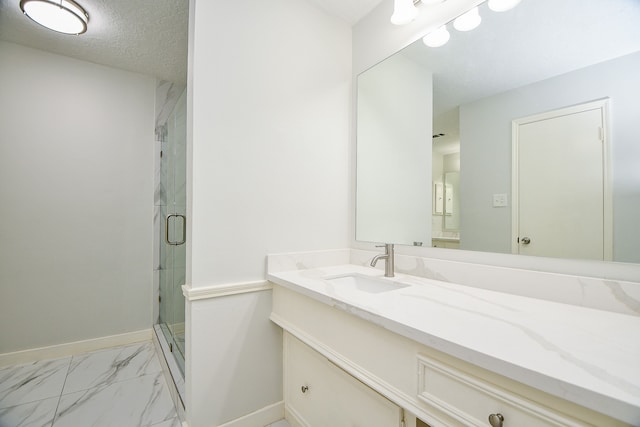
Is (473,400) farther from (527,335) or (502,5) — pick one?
(502,5)

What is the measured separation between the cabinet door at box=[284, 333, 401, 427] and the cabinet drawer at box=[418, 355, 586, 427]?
21 cm

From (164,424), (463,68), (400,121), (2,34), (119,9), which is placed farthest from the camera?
(2,34)

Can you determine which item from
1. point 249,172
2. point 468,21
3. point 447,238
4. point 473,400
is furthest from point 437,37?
point 473,400

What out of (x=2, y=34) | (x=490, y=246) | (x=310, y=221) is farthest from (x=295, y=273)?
(x=2, y=34)

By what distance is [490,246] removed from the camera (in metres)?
1.10

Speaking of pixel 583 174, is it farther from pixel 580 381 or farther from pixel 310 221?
pixel 310 221

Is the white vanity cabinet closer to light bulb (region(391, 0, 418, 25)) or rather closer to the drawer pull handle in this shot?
the drawer pull handle

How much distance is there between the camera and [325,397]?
1096 mm

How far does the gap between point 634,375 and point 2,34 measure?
347cm

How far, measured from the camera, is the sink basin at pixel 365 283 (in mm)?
1262

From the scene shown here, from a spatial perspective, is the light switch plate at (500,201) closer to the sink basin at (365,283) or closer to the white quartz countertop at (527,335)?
the white quartz countertop at (527,335)

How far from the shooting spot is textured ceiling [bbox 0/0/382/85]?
1.59 meters

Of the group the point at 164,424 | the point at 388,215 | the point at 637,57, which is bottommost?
the point at 164,424

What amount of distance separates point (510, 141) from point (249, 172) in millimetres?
1149
